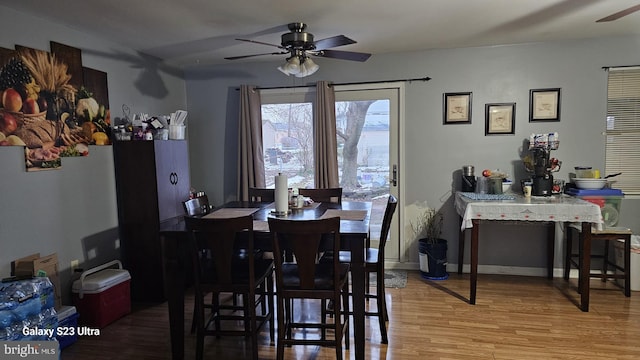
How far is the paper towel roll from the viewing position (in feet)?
8.91

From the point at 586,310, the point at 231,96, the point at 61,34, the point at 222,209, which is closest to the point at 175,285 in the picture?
the point at 222,209

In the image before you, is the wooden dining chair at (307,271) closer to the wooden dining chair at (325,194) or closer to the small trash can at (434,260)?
the wooden dining chair at (325,194)

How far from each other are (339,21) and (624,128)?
296cm

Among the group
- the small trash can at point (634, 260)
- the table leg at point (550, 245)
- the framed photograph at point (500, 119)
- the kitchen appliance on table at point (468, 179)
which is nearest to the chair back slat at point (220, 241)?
the kitchen appliance on table at point (468, 179)

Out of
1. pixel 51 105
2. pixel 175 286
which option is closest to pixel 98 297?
pixel 175 286

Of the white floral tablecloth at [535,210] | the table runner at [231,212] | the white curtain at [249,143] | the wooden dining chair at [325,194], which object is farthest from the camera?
the white curtain at [249,143]

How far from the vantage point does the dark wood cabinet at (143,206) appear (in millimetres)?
3488

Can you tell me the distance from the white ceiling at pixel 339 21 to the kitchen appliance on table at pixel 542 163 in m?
0.96

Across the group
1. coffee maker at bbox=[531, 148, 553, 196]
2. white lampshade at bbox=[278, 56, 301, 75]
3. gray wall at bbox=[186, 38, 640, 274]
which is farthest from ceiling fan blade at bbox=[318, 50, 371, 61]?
coffee maker at bbox=[531, 148, 553, 196]

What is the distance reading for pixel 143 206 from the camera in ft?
11.6

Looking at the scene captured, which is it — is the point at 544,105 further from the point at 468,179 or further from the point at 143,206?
the point at 143,206

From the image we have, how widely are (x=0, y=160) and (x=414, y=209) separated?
3593 millimetres

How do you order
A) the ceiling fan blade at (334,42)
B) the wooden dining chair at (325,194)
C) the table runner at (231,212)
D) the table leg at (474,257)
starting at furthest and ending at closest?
the wooden dining chair at (325,194)
the table leg at (474,257)
the table runner at (231,212)
the ceiling fan blade at (334,42)

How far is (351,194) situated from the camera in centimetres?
445
